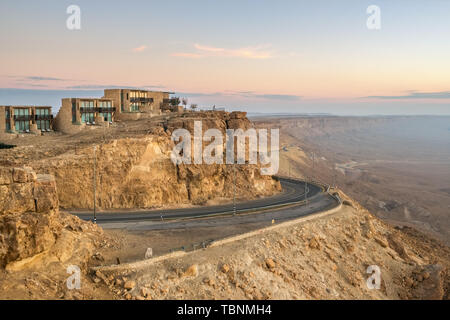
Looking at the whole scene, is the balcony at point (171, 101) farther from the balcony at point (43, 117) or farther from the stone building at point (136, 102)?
the balcony at point (43, 117)

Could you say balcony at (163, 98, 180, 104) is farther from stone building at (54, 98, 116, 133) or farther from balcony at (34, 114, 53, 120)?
balcony at (34, 114, 53, 120)

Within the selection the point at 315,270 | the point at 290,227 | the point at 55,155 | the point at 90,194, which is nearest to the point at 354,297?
the point at 315,270

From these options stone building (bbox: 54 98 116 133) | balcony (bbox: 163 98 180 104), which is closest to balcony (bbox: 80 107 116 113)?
stone building (bbox: 54 98 116 133)

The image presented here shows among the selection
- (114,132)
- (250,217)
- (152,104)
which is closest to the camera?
(250,217)

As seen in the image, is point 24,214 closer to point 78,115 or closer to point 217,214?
point 217,214
